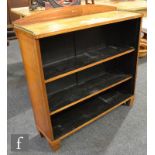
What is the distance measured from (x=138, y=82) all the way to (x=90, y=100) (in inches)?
33.8

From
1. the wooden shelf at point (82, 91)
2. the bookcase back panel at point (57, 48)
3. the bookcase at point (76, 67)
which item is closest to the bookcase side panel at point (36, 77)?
the bookcase at point (76, 67)

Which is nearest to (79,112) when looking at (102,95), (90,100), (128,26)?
(90,100)

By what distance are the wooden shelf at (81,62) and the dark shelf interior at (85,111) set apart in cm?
48

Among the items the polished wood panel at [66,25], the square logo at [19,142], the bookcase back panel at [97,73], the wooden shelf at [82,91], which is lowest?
the square logo at [19,142]

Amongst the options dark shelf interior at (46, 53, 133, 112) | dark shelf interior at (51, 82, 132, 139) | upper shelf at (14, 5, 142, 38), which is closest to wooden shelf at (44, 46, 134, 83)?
dark shelf interior at (46, 53, 133, 112)

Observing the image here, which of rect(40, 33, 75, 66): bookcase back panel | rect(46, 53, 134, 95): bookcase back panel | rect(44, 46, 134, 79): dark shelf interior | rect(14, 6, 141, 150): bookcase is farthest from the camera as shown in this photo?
rect(46, 53, 134, 95): bookcase back panel

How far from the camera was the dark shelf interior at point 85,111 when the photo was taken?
5.32 feet

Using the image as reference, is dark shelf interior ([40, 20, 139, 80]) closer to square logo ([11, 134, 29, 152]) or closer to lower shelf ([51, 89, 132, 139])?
lower shelf ([51, 89, 132, 139])

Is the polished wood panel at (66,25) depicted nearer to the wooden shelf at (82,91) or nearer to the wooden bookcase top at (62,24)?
the wooden bookcase top at (62,24)

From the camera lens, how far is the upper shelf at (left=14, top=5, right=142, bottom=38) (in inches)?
45.8

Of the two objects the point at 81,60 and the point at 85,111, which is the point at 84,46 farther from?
the point at 85,111

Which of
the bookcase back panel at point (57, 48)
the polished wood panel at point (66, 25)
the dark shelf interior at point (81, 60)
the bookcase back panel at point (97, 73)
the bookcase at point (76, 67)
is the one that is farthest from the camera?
the bookcase back panel at point (97, 73)

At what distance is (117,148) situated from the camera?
62.0 inches

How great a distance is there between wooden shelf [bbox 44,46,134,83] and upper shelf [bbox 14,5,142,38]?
0.31 meters
